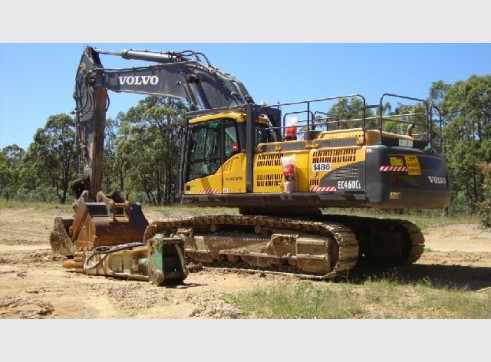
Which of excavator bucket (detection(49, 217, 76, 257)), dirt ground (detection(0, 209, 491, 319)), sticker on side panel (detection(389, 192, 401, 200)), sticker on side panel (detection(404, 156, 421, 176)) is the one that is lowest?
dirt ground (detection(0, 209, 491, 319))

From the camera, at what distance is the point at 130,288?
9.48m

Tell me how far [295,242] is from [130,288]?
3310mm

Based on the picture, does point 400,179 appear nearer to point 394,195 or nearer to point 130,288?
point 394,195

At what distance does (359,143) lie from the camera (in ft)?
33.4

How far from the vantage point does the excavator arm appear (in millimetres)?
13098

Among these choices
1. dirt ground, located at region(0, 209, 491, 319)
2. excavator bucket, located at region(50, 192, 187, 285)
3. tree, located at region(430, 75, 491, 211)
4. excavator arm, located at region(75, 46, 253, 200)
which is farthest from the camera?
tree, located at region(430, 75, 491, 211)

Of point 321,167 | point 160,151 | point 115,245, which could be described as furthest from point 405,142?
point 160,151

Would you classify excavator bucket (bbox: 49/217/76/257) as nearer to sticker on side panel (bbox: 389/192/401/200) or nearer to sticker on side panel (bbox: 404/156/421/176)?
sticker on side panel (bbox: 389/192/401/200)

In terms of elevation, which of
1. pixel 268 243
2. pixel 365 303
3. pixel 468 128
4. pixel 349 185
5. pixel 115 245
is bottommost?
pixel 365 303

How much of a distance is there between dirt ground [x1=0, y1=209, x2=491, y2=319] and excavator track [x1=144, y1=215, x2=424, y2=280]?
423 mm

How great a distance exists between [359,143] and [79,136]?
7.99 meters

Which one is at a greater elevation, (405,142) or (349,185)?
(405,142)

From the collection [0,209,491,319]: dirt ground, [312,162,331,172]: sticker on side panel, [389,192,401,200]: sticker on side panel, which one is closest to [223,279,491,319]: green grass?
[0,209,491,319]: dirt ground

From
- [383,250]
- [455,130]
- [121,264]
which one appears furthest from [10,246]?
[455,130]
